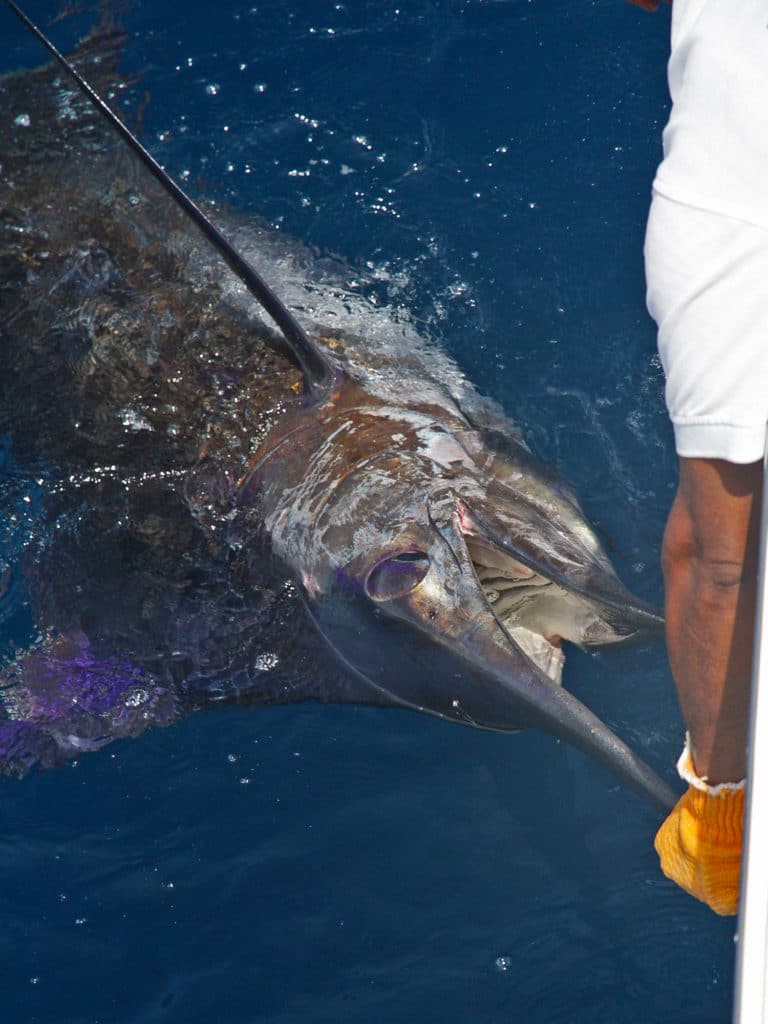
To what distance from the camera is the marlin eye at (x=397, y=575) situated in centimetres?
329

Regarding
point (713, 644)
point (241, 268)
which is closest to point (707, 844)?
→ point (713, 644)

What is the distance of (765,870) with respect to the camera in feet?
6.55

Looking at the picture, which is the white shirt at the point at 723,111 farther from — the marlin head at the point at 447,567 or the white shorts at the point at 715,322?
the marlin head at the point at 447,567

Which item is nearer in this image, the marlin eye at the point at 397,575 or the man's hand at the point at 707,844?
the man's hand at the point at 707,844

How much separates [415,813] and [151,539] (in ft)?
4.70

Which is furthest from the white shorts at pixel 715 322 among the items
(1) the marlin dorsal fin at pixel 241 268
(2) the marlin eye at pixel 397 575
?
(1) the marlin dorsal fin at pixel 241 268

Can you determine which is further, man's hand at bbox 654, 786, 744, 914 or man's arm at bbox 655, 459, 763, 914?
man's hand at bbox 654, 786, 744, 914

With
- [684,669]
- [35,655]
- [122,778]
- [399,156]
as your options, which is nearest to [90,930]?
[122,778]

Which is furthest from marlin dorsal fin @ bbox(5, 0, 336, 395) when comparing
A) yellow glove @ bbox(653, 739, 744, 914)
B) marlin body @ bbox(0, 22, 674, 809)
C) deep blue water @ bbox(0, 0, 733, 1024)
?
yellow glove @ bbox(653, 739, 744, 914)

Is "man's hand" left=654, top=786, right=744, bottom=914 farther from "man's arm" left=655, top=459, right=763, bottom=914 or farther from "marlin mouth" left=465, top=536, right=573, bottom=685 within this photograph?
"marlin mouth" left=465, top=536, right=573, bottom=685

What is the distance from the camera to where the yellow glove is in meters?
2.49

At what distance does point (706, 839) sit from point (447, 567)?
1091mm

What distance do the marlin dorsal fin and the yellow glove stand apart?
6.83 ft

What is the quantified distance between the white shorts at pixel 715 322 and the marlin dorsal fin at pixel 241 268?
1909mm
